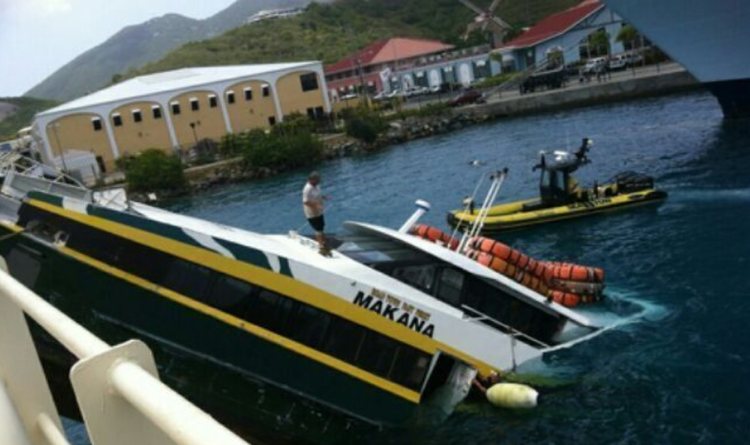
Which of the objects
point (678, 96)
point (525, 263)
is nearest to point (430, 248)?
point (525, 263)

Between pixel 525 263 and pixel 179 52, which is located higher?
pixel 179 52

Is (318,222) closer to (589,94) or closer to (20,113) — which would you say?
(589,94)

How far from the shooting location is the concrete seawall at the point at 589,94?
57.7 metres

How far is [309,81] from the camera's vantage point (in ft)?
244

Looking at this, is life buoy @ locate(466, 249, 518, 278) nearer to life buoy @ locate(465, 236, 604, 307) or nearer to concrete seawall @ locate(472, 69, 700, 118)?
life buoy @ locate(465, 236, 604, 307)

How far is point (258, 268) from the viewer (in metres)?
11.0

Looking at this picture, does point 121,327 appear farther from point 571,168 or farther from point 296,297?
point 571,168

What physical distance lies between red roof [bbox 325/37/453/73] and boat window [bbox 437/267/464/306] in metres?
92.1

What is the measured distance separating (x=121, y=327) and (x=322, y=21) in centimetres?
15234

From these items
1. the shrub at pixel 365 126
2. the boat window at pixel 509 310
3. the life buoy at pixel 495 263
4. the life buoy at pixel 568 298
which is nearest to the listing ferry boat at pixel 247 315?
the boat window at pixel 509 310

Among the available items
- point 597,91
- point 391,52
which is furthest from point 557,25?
point 597,91

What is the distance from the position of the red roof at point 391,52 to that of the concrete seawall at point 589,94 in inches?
1404

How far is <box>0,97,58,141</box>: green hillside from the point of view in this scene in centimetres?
16134

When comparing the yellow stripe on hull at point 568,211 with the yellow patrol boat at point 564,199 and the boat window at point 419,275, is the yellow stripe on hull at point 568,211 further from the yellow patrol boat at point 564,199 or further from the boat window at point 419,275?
the boat window at point 419,275
